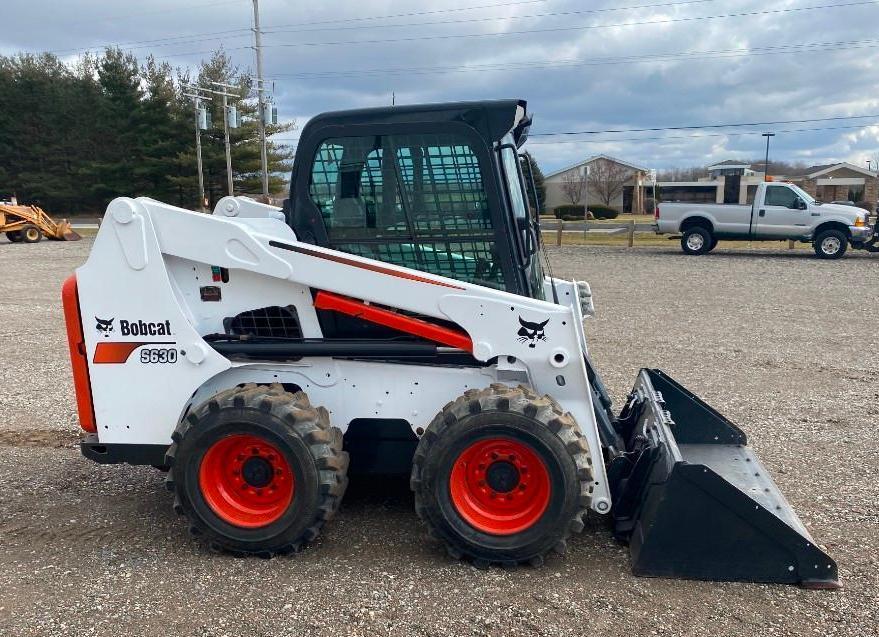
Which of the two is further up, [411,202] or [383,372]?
[411,202]

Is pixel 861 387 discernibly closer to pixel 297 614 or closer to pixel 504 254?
pixel 504 254

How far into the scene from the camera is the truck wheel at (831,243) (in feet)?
62.5

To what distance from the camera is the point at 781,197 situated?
19.6 meters


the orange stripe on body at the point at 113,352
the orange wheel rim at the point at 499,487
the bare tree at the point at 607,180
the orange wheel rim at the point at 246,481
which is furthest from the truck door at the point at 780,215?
the bare tree at the point at 607,180

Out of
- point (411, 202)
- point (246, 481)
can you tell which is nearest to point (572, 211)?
point (411, 202)

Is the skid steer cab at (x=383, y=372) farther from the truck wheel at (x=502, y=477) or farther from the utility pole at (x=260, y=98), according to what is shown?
the utility pole at (x=260, y=98)

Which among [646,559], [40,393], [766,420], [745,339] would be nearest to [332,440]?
[646,559]

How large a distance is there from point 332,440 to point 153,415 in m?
1.05

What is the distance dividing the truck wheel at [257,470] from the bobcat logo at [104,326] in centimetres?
66

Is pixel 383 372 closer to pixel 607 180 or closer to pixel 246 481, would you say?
pixel 246 481

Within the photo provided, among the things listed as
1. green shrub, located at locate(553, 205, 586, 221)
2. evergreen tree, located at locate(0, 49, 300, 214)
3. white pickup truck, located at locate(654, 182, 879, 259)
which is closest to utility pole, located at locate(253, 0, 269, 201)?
evergreen tree, located at locate(0, 49, 300, 214)

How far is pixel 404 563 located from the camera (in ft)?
12.1

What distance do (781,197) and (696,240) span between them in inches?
95.6

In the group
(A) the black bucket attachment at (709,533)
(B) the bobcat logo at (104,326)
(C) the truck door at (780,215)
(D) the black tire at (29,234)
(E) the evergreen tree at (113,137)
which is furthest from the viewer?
(E) the evergreen tree at (113,137)
